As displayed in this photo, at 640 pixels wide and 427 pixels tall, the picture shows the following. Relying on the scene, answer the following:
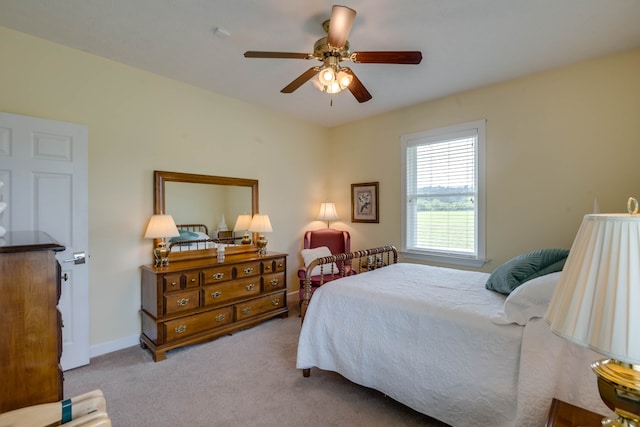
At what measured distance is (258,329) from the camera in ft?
10.9

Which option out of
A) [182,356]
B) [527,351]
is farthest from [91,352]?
[527,351]

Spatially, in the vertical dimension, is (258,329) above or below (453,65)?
below

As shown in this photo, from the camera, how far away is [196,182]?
338cm

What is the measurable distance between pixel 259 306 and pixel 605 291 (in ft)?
10.3

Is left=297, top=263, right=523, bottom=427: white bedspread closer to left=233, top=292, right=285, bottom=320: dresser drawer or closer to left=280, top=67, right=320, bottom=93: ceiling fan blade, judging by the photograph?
left=233, top=292, right=285, bottom=320: dresser drawer

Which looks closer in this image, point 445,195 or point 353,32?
point 353,32

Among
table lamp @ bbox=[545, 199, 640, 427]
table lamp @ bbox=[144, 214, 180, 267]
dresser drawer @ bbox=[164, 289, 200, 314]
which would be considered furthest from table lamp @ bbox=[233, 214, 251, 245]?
table lamp @ bbox=[545, 199, 640, 427]

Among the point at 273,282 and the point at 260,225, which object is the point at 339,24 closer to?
the point at 260,225

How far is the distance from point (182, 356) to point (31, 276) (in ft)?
6.67

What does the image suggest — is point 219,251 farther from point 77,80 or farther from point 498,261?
point 498,261

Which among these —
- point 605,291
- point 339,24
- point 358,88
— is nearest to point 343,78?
point 358,88

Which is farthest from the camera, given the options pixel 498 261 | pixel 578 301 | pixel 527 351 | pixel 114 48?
pixel 498 261

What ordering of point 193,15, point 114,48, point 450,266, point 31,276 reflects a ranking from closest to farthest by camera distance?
point 31,276
point 193,15
point 114,48
point 450,266

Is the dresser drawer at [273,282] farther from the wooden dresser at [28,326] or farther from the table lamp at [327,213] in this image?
the wooden dresser at [28,326]
